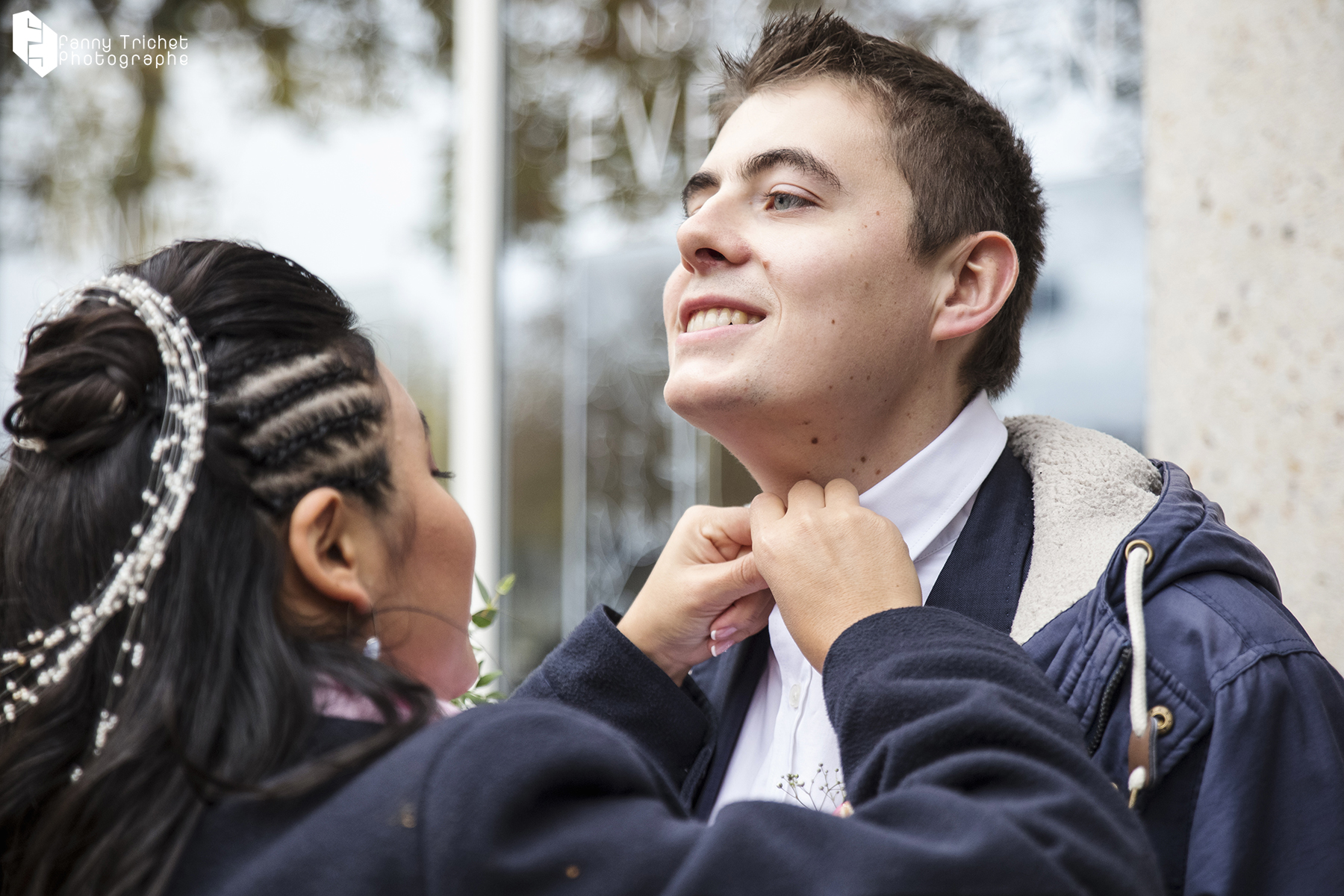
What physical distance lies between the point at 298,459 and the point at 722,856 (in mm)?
581

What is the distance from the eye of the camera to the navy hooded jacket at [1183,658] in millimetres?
1222

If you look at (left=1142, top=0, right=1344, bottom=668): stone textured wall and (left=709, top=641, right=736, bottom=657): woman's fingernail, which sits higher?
(left=1142, top=0, right=1344, bottom=668): stone textured wall

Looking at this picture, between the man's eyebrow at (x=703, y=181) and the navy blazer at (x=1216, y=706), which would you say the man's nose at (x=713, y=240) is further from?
the navy blazer at (x=1216, y=706)

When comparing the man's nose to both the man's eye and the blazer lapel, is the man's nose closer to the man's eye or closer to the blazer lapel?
the man's eye

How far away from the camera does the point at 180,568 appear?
1.07m

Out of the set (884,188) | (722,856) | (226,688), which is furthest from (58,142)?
(722,856)

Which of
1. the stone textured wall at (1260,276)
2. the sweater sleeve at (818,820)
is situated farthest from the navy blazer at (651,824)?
the stone textured wall at (1260,276)

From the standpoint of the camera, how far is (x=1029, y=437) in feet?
5.77

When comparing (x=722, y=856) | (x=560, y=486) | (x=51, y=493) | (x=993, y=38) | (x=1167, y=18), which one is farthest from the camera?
(x=560, y=486)

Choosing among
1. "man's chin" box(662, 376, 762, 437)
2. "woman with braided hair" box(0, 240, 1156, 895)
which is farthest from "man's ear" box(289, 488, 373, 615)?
"man's chin" box(662, 376, 762, 437)

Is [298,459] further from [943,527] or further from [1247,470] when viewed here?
[1247,470]

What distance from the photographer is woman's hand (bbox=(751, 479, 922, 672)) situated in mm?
1312

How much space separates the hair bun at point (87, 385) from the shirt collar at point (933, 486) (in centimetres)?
107

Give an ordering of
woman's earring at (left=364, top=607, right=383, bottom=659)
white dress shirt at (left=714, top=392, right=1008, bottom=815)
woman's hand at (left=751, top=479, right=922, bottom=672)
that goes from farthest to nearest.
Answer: white dress shirt at (left=714, top=392, right=1008, bottom=815) → woman's hand at (left=751, top=479, right=922, bottom=672) → woman's earring at (left=364, top=607, right=383, bottom=659)
